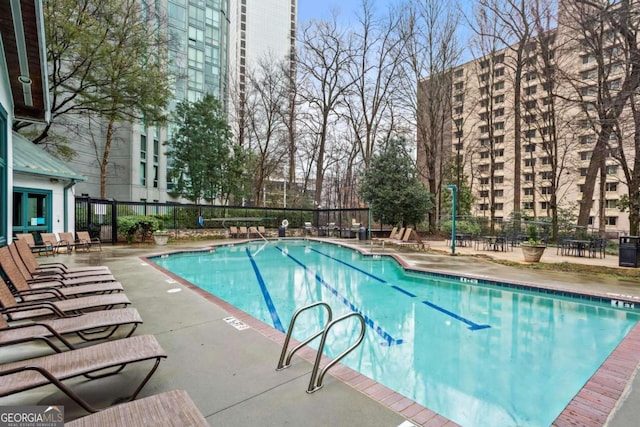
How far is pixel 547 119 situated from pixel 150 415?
21398 mm

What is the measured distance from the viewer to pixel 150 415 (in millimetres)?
1619

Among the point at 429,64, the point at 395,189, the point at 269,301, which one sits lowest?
the point at 269,301

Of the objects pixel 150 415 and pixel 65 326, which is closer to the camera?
pixel 150 415

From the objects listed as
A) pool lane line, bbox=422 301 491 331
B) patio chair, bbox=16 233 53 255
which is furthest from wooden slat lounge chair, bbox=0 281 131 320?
patio chair, bbox=16 233 53 255

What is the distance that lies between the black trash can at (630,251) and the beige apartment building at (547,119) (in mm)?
2355

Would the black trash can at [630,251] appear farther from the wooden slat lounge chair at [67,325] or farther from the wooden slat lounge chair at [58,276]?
the wooden slat lounge chair at [58,276]

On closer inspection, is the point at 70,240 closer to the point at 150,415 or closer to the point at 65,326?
the point at 65,326

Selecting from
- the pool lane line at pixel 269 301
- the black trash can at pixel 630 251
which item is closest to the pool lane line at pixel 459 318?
the pool lane line at pixel 269 301

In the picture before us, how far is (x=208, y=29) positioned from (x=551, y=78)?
31.9m

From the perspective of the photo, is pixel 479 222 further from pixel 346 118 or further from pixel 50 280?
pixel 50 280

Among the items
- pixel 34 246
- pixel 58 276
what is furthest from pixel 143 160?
pixel 58 276

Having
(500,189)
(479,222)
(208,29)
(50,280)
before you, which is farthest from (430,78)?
(500,189)

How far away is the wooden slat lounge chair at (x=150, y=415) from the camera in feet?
5.08

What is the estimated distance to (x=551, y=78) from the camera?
40.8ft
